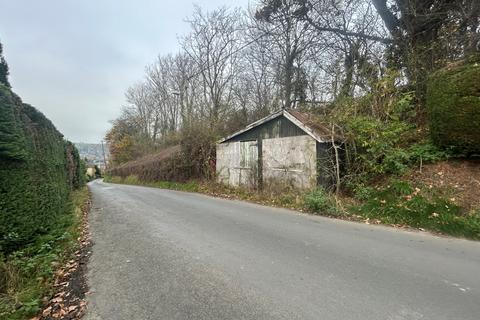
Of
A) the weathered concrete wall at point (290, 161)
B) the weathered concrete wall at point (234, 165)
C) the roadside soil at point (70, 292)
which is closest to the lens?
the roadside soil at point (70, 292)

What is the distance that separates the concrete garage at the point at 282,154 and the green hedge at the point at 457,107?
339cm

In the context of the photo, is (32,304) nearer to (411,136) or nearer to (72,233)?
(72,233)

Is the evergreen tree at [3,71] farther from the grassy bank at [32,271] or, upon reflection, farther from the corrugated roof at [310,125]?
the corrugated roof at [310,125]

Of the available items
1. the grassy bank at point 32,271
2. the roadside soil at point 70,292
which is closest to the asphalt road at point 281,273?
the roadside soil at point 70,292

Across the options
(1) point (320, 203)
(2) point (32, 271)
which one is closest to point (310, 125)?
(1) point (320, 203)

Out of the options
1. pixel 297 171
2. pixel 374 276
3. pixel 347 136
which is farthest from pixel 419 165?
pixel 374 276

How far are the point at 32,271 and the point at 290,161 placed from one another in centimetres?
913

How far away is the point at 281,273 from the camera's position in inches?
161

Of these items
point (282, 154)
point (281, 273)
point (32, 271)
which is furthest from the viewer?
point (282, 154)

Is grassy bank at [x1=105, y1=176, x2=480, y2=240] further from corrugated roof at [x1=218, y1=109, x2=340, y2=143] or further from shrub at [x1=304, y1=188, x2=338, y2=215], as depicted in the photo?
corrugated roof at [x1=218, y1=109, x2=340, y2=143]

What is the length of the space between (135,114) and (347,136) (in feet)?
130

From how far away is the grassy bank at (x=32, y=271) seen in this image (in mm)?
3451

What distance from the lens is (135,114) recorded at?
143 ft

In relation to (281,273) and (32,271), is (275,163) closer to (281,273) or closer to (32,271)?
(281,273)
